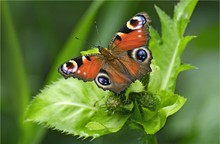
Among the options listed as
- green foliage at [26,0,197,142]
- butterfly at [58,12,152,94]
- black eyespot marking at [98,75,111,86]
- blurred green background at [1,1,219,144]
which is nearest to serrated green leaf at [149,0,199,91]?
green foliage at [26,0,197,142]

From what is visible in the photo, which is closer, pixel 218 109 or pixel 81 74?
pixel 81 74

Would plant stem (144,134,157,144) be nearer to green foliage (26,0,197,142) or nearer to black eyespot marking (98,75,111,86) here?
green foliage (26,0,197,142)

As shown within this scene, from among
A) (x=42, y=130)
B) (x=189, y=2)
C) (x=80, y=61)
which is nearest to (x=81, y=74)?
(x=80, y=61)

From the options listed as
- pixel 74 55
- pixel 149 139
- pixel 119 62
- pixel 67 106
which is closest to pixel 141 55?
pixel 119 62

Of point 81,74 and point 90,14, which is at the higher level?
point 81,74

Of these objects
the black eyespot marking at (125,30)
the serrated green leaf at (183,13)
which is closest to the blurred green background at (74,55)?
the serrated green leaf at (183,13)

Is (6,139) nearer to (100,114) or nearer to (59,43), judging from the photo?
(59,43)
